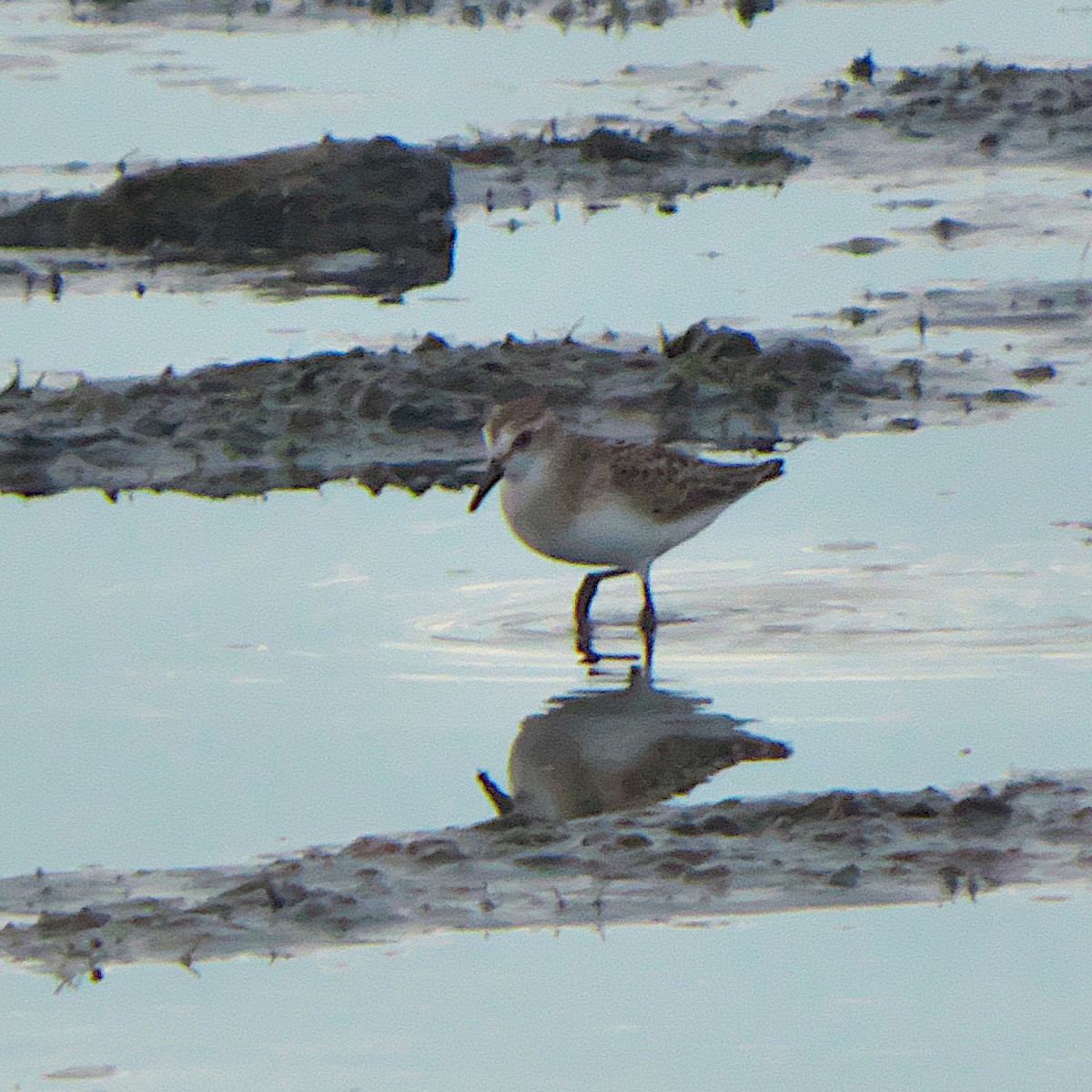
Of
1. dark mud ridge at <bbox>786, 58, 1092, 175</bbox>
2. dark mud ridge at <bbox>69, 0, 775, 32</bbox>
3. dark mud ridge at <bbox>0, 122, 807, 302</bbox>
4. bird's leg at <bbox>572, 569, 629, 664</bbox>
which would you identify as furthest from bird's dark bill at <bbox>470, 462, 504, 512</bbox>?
dark mud ridge at <bbox>69, 0, 775, 32</bbox>

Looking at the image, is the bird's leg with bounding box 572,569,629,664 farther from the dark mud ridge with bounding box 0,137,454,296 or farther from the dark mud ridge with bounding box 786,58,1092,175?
the dark mud ridge with bounding box 786,58,1092,175

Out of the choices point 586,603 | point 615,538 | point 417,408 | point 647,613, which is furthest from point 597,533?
point 417,408

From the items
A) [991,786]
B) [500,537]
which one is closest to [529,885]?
[991,786]

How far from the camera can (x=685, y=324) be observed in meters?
14.8

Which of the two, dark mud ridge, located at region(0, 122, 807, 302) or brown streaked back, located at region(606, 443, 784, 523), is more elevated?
dark mud ridge, located at region(0, 122, 807, 302)

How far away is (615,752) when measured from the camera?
26.0 feet

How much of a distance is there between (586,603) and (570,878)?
293cm

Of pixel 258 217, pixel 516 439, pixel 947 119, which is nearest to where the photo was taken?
pixel 516 439

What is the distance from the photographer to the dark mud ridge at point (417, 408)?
12086mm

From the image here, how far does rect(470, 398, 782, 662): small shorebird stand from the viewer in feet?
31.3

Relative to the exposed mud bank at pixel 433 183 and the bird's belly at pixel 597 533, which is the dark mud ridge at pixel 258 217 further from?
the bird's belly at pixel 597 533

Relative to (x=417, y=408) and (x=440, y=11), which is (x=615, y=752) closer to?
(x=417, y=408)

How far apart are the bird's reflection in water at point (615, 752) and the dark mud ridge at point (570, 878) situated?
231 mm

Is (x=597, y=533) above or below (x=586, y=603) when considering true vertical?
above
